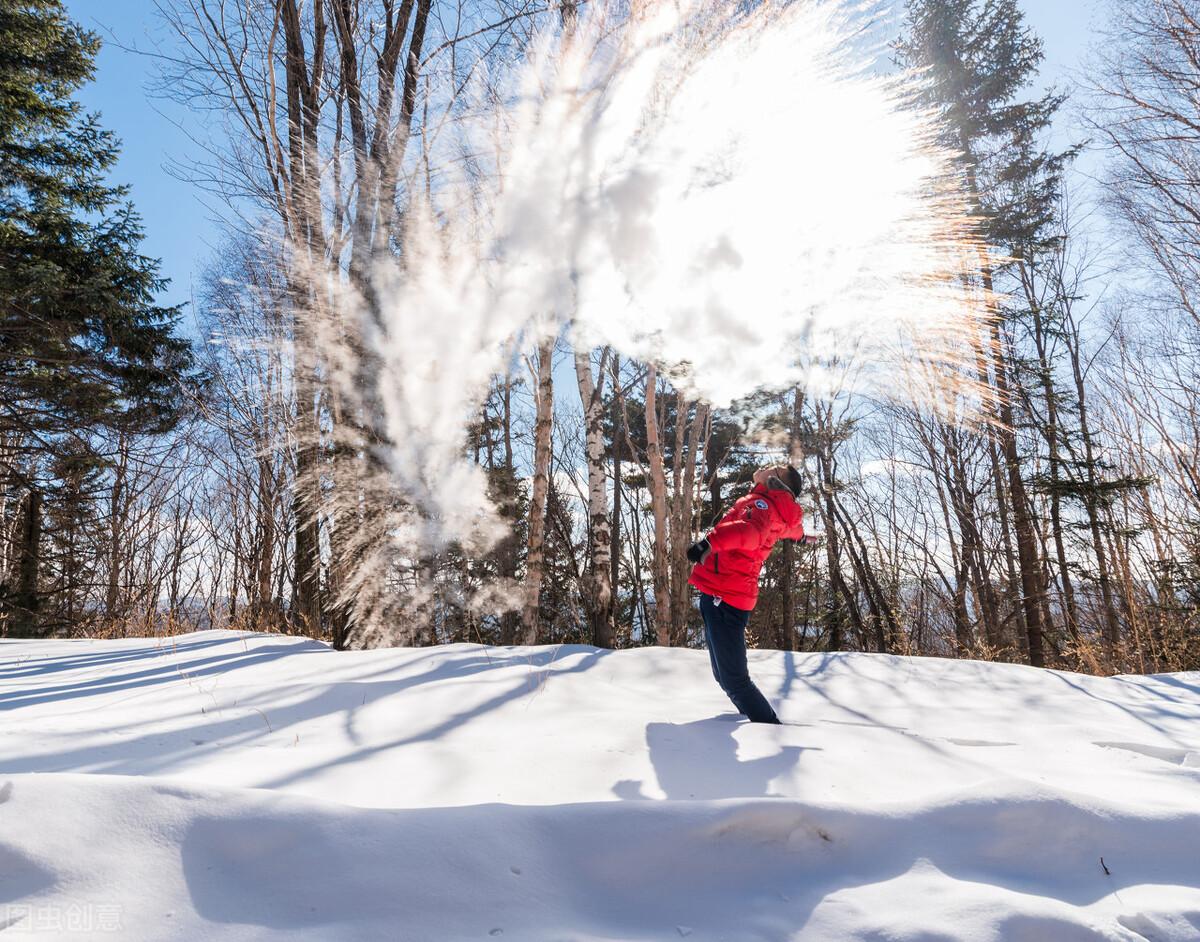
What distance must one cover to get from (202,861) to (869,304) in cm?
579

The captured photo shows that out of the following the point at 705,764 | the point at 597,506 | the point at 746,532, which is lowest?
the point at 705,764

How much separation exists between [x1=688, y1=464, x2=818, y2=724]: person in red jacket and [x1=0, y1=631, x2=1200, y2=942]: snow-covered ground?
0.46m

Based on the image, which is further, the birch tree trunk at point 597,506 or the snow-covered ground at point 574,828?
the birch tree trunk at point 597,506

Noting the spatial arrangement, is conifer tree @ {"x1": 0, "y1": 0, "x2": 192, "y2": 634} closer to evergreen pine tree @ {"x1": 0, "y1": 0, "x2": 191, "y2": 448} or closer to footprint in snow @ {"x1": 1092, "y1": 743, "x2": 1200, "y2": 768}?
evergreen pine tree @ {"x1": 0, "y1": 0, "x2": 191, "y2": 448}

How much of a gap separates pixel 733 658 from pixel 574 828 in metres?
1.75

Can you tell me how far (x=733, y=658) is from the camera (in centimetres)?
A: 320

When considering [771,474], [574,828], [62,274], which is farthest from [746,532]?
[62,274]

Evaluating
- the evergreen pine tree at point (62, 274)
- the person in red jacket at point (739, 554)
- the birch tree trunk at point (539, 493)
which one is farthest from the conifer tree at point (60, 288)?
the person in red jacket at point (739, 554)

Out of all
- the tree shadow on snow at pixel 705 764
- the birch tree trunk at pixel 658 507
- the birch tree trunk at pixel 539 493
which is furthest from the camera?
the birch tree trunk at pixel 658 507

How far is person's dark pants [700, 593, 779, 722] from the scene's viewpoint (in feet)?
10.2

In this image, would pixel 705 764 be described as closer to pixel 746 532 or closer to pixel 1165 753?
pixel 746 532

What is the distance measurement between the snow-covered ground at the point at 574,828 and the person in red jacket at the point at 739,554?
0.46m

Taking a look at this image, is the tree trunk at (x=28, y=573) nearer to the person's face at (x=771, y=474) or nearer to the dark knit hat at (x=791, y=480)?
the person's face at (x=771, y=474)

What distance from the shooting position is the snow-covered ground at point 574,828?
52.7 inches
